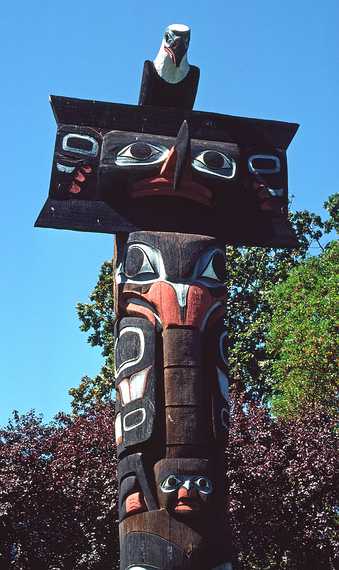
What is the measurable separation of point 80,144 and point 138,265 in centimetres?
154

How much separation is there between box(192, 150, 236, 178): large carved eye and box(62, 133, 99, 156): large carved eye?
1.05 meters

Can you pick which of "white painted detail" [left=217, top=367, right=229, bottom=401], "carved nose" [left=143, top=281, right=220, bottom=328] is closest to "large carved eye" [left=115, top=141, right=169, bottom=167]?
"carved nose" [left=143, top=281, right=220, bottom=328]

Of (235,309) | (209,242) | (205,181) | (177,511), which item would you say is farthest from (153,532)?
(235,309)

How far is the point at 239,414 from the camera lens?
14.6 metres

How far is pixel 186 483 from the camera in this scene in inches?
227

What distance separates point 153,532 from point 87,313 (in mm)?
16809

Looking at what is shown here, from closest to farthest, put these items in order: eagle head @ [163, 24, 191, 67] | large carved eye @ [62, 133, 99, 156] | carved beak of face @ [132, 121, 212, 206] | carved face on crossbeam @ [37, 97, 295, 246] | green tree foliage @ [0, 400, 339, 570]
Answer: carved beak of face @ [132, 121, 212, 206] < carved face on crossbeam @ [37, 97, 295, 246] < large carved eye @ [62, 133, 99, 156] < eagle head @ [163, 24, 191, 67] < green tree foliage @ [0, 400, 339, 570]

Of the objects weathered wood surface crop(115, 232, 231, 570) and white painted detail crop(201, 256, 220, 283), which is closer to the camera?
weathered wood surface crop(115, 232, 231, 570)

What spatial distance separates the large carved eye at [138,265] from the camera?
6.70 metres

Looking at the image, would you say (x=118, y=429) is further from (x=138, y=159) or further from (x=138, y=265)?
(x=138, y=159)

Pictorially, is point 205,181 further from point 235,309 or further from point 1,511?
point 235,309

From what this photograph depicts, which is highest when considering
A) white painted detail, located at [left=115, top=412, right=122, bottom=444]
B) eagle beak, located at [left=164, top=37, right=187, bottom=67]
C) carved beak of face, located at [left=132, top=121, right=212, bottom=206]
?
eagle beak, located at [left=164, top=37, right=187, bottom=67]

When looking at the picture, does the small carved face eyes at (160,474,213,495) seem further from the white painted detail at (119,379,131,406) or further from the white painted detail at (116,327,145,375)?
the white painted detail at (116,327,145,375)

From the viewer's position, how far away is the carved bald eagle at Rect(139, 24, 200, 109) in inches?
308
